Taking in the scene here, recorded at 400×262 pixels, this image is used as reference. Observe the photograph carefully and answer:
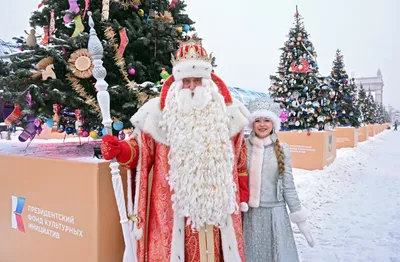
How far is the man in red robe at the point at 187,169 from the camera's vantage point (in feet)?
6.93

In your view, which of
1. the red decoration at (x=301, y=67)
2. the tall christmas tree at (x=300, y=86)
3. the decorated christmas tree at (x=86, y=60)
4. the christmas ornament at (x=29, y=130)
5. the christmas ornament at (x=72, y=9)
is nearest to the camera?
the decorated christmas tree at (x=86, y=60)

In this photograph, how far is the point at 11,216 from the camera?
309cm

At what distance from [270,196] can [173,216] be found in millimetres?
869

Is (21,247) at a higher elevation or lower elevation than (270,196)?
lower

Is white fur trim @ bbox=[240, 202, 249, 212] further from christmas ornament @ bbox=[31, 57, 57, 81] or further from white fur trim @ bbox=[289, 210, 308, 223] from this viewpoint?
christmas ornament @ bbox=[31, 57, 57, 81]

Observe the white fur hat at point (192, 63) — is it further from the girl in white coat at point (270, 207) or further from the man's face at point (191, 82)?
the girl in white coat at point (270, 207)

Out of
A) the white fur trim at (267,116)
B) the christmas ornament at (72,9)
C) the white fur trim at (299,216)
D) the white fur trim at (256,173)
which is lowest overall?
the white fur trim at (299,216)

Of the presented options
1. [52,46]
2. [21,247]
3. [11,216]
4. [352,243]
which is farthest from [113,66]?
[352,243]

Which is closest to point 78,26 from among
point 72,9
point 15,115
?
point 72,9

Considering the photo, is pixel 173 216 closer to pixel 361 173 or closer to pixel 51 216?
pixel 51 216

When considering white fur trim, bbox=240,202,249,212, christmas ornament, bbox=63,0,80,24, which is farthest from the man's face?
christmas ornament, bbox=63,0,80,24

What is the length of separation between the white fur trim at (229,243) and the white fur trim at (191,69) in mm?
1099

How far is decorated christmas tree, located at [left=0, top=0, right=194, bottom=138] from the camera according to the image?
2717 mm

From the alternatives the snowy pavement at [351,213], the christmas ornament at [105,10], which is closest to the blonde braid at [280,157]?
the snowy pavement at [351,213]
